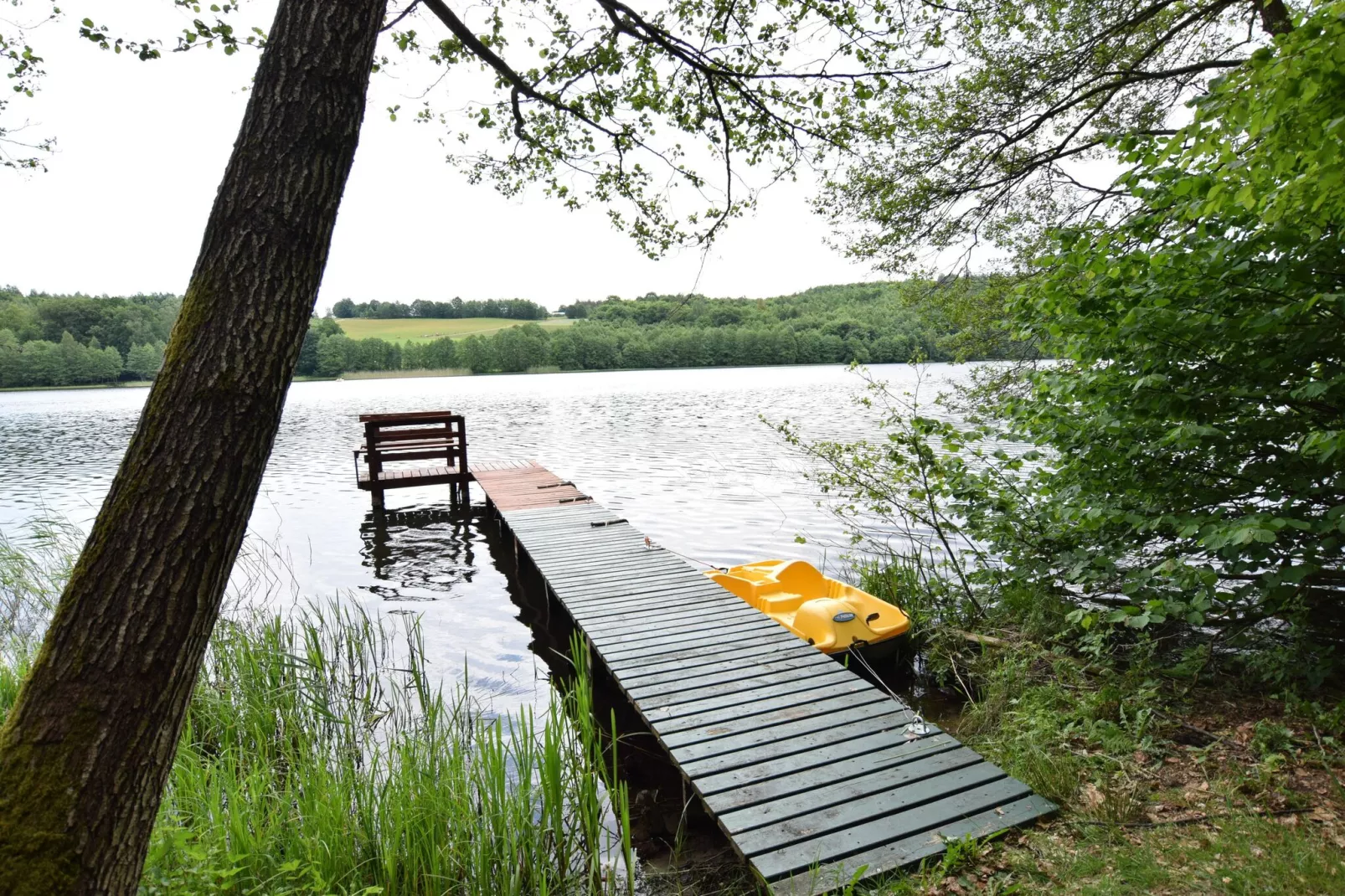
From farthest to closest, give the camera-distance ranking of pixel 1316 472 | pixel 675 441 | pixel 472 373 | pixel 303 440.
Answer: pixel 472 373 → pixel 303 440 → pixel 675 441 → pixel 1316 472

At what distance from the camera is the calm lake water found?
29.6 ft

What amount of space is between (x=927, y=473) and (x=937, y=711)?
190 cm

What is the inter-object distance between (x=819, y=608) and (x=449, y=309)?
8377 centimetres

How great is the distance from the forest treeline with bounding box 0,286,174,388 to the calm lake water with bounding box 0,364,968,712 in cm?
1181

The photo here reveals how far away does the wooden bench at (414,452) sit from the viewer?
13766 mm

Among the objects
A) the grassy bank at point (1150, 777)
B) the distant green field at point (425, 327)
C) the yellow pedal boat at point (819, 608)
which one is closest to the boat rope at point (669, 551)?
the yellow pedal boat at point (819, 608)

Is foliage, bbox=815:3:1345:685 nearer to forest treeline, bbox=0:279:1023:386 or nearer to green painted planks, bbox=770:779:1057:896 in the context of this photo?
green painted planks, bbox=770:779:1057:896

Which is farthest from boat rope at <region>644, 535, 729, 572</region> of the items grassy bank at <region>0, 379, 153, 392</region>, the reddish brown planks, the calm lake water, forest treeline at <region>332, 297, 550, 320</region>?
forest treeline at <region>332, 297, 550, 320</region>

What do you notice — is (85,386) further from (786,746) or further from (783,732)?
(786,746)

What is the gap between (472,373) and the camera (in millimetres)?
68688

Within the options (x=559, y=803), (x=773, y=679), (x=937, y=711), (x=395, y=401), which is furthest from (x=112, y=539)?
(x=395, y=401)

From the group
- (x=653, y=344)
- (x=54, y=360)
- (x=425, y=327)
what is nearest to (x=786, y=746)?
(x=54, y=360)

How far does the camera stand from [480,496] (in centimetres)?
1730

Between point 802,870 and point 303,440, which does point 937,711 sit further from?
point 303,440
